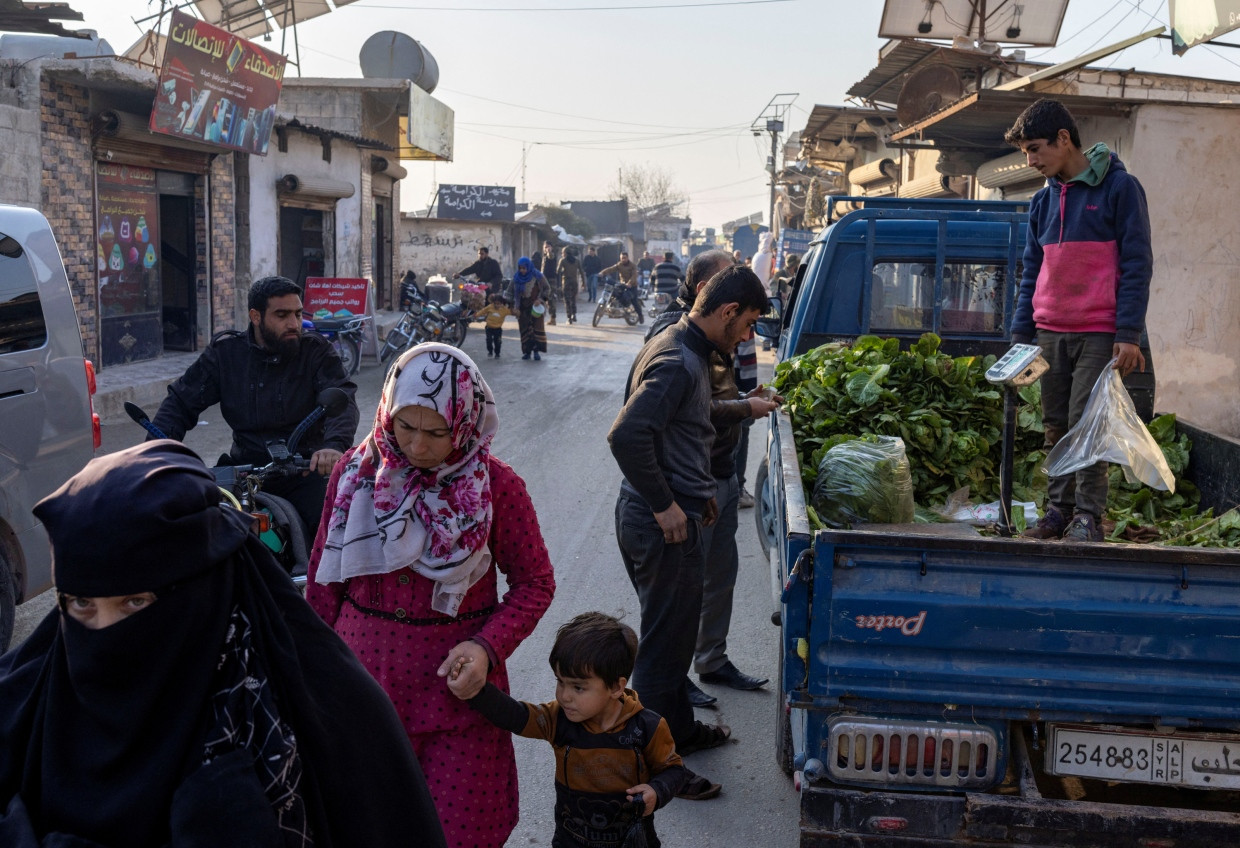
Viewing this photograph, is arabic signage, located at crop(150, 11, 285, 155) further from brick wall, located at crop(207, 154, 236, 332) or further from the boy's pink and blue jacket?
the boy's pink and blue jacket

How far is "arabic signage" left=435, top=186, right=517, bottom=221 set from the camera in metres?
52.4

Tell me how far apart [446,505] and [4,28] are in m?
13.5

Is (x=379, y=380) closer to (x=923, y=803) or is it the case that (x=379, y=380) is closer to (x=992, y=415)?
(x=992, y=415)

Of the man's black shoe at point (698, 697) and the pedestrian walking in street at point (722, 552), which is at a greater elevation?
the pedestrian walking in street at point (722, 552)

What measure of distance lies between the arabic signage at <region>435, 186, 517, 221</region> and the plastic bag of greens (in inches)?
1918

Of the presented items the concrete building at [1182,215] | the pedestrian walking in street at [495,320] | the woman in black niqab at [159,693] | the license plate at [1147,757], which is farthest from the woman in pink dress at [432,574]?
the pedestrian walking in street at [495,320]

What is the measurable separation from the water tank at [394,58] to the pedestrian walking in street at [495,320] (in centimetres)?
822

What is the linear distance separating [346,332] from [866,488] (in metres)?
11.9

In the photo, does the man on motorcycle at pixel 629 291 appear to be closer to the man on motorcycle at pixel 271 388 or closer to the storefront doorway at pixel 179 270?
the storefront doorway at pixel 179 270

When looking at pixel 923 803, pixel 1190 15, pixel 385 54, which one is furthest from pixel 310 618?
pixel 385 54

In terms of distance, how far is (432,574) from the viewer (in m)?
2.62

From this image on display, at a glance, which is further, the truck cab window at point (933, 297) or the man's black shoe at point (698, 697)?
the truck cab window at point (933, 297)

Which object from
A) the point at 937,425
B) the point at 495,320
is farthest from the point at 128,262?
the point at 937,425

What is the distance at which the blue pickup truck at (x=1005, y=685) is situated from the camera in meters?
3.01
